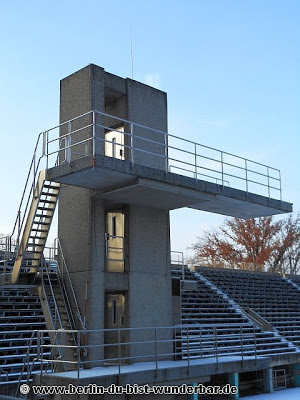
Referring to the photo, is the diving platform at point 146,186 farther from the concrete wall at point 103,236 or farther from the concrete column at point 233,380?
the concrete column at point 233,380

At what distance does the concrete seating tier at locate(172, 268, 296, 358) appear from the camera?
16578mm

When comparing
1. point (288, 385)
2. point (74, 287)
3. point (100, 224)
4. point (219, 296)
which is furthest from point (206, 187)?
point (219, 296)

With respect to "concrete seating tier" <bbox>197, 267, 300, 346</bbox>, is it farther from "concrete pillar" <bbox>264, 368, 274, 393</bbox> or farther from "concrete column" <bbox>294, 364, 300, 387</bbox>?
"concrete pillar" <bbox>264, 368, 274, 393</bbox>

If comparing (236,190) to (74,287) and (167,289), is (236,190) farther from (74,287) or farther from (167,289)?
(74,287)

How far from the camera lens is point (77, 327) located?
36.8 ft

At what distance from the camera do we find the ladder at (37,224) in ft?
36.6

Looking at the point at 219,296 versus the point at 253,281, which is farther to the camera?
the point at 253,281

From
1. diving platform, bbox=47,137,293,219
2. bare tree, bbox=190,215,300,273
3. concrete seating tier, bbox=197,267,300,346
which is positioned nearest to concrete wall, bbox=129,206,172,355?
diving platform, bbox=47,137,293,219

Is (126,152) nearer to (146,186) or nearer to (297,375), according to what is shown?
(146,186)

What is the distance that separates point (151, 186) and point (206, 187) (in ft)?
6.24

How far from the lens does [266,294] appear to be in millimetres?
24672

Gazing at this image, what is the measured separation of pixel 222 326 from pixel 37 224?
26.4 ft

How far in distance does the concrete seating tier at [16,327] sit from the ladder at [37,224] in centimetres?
84

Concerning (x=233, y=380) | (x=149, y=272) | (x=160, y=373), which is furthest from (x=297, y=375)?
(x=160, y=373)
